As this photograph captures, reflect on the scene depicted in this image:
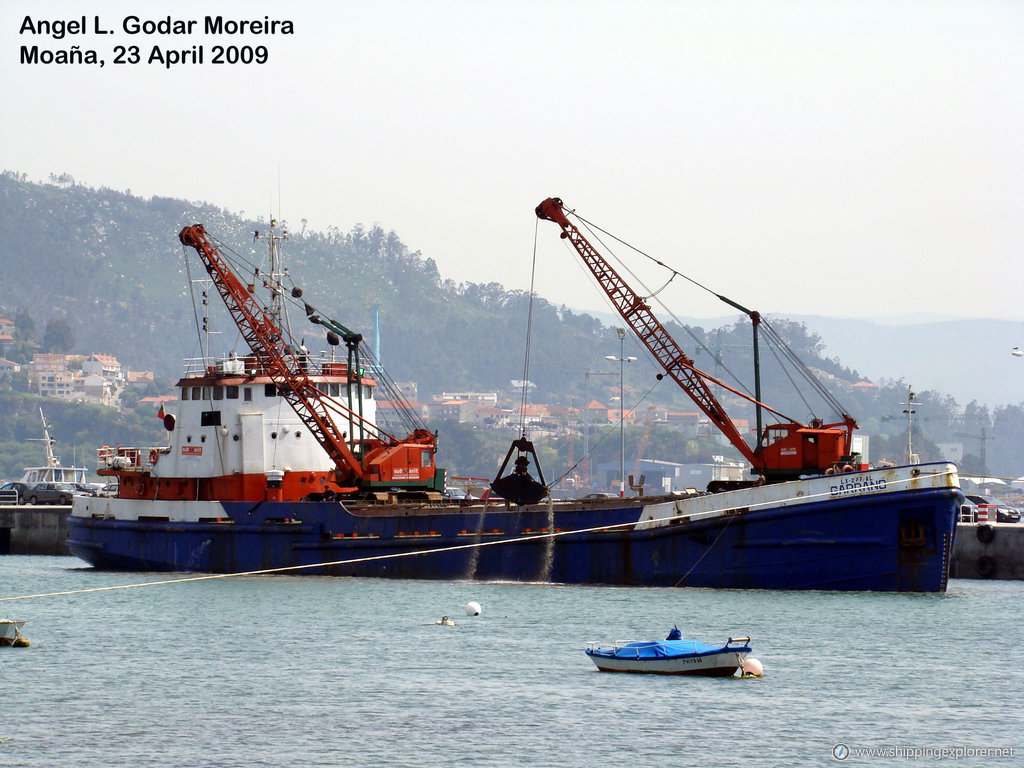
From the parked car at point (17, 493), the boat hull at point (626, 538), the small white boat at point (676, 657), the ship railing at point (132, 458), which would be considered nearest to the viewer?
the small white boat at point (676, 657)

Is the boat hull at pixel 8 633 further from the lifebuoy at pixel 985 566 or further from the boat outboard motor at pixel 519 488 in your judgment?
the lifebuoy at pixel 985 566

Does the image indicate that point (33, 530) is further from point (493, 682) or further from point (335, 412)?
point (493, 682)

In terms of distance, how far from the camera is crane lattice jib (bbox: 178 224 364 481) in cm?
4656

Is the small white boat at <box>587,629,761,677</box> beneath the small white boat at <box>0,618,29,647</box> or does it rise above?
above

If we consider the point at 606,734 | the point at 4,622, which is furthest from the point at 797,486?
the point at 4,622

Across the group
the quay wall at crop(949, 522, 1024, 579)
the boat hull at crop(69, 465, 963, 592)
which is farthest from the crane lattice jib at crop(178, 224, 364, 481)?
the quay wall at crop(949, 522, 1024, 579)

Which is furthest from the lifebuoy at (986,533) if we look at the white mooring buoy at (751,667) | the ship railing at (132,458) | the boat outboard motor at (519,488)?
the ship railing at (132,458)

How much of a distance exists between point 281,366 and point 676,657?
2200cm

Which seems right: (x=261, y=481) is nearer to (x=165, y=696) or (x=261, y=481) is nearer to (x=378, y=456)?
(x=378, y=456)

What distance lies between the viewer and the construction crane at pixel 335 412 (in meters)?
46.1

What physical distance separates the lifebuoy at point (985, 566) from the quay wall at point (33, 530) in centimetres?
3577

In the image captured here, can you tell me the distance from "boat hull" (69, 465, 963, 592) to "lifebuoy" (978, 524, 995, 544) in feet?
36.8

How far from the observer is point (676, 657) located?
28750 mm

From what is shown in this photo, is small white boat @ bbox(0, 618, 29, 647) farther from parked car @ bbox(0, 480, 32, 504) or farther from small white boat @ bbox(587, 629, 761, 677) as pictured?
parked car @ bbox(0, 480, 32, 504)
